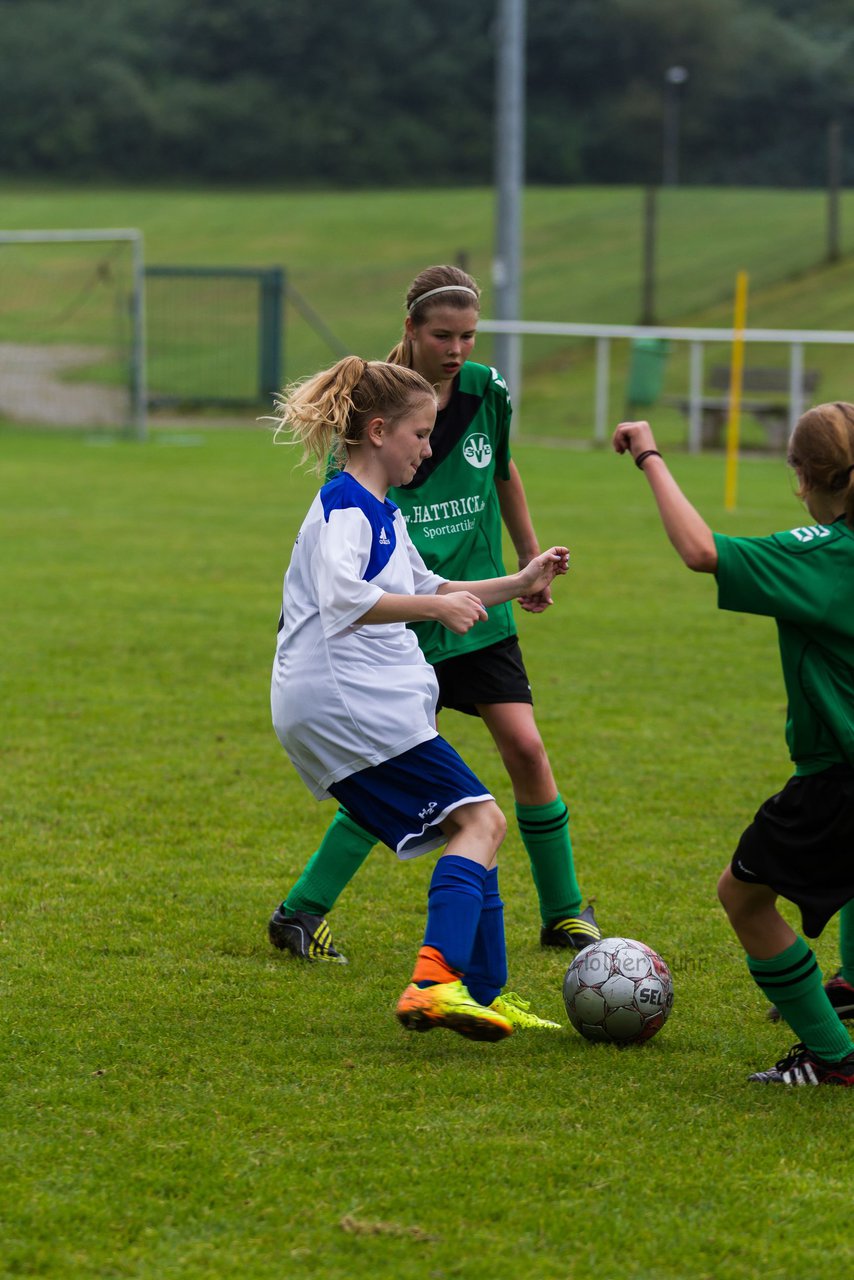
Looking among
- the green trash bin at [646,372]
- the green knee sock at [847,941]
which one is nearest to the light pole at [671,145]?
the green trash bin at [646,372]

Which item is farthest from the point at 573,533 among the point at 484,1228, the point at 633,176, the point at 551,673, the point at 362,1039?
the point at 633,176

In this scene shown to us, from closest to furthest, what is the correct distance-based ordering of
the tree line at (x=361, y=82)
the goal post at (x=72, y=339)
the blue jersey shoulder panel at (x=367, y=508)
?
the blue jersey shoulder panel at (x=367, y=508)
the goal post at (x=72, y=339)
the tree line at (x=361, y=82)

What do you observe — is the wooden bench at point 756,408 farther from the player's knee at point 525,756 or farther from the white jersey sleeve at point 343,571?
the white jersey sleeve at point 343,571

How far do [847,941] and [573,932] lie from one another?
0.78 m

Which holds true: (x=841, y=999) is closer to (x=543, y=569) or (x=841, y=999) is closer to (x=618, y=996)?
(x=618, y=996)

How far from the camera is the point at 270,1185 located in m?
2.92

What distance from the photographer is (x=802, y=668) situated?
3.28 m

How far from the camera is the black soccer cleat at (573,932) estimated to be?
4.38 metres

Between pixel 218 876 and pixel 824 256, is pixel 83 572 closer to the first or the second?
pixel 218 876

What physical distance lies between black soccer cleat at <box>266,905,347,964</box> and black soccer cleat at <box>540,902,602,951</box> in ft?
1.88

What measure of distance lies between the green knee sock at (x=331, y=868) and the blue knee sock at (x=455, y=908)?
0.73m

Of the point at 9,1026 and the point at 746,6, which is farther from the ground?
the point at 746,6

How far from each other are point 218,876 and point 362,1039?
4.33 ft

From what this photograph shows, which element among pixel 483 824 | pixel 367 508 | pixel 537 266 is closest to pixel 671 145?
pixel 537 266
